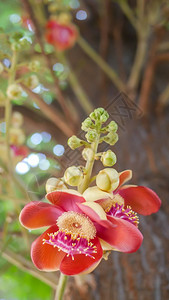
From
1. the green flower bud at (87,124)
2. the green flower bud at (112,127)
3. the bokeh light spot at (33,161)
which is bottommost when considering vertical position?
the green flower bud at (112,127)

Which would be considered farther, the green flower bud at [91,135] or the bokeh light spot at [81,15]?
the bokeh light spot at [81,15]

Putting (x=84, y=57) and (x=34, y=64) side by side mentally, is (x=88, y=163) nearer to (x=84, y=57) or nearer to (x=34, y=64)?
(x=34, y=64)

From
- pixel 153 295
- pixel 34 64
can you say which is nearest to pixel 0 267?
pixel 153 295

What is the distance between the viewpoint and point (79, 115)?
1062mm

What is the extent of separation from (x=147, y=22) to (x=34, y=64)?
0.65 m

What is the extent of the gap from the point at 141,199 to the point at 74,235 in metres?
0.07

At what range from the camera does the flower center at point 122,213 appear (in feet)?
0.91

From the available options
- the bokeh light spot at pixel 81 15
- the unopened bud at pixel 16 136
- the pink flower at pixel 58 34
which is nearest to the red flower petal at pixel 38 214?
the unopened bud at pixel 16 136

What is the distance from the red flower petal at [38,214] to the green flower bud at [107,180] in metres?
0.04

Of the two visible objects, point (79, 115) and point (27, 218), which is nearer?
point (27, 218)

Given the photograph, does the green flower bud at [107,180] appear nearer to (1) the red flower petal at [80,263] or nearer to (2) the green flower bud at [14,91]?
(1) the red flower petal at [80,263]

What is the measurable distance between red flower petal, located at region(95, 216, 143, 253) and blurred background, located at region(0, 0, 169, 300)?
0.07 m

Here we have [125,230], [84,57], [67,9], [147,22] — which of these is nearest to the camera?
[125,230]

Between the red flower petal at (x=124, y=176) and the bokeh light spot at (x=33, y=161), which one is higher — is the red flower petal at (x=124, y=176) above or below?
below
